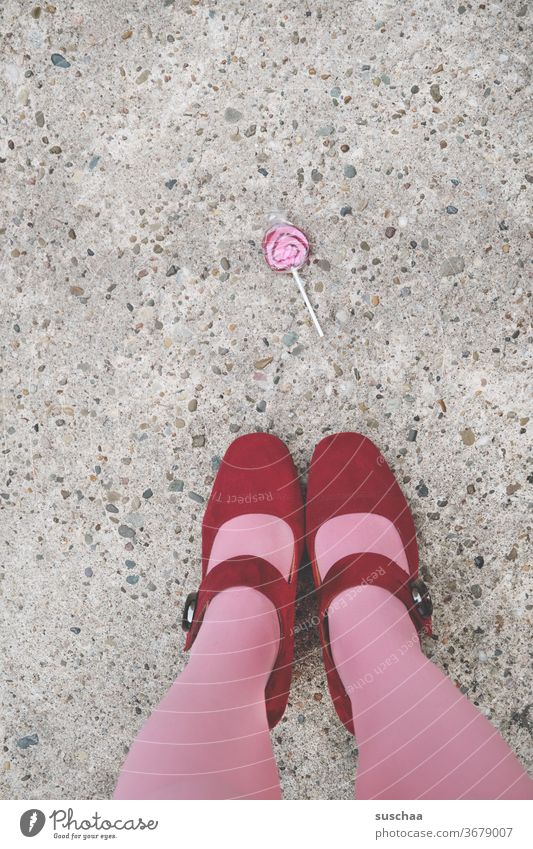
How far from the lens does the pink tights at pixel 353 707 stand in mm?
718

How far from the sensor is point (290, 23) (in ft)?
3.24

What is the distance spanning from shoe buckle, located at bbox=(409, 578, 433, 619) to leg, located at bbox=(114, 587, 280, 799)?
22 centimetres

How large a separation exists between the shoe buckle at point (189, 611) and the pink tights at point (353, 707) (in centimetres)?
4

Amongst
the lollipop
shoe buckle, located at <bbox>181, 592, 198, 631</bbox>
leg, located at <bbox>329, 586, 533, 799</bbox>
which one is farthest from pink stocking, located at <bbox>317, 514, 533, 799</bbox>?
the lollipop

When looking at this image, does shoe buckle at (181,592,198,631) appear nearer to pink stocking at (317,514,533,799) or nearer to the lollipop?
pink stocking at (317,514,533,799)

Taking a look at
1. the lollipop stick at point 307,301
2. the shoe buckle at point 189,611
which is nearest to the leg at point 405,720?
the shoe buckle at point 189,611

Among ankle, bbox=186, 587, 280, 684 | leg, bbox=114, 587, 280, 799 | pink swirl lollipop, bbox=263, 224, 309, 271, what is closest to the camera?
leg, bbox=114, 587, 280, 799

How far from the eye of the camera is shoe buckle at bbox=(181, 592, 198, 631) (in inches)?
37.0

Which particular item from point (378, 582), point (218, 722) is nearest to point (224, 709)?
point (218, 722)

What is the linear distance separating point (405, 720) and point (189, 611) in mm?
362

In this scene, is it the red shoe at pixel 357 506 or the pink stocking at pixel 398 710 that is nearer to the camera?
the pink stocking at pixel 398 710
